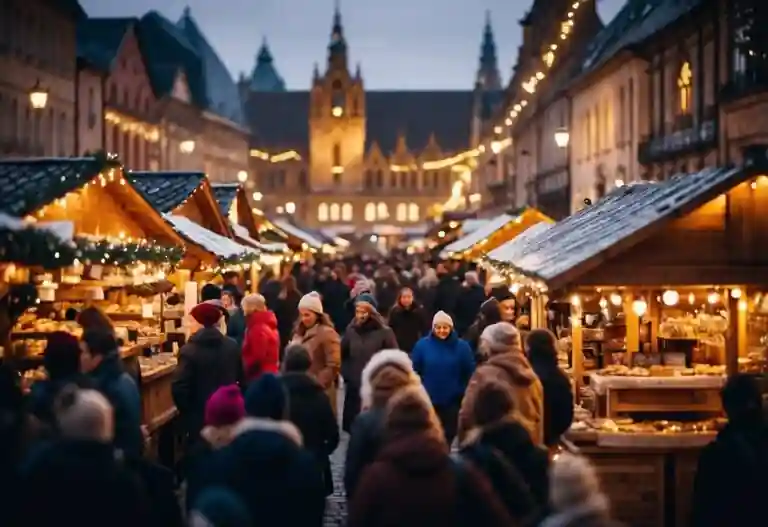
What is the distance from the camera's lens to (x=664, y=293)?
15.2 m

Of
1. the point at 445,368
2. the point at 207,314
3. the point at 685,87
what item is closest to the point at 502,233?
the point at 685,87

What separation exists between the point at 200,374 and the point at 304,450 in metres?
4.39

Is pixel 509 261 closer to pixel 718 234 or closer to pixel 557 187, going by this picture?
pixel 718 234

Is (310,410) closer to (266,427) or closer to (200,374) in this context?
(200,374)

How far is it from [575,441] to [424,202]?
109 metres

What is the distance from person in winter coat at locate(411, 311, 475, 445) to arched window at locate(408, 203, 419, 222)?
107558mm

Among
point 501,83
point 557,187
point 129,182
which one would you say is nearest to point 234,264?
point 129,182

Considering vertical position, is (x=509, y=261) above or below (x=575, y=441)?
above

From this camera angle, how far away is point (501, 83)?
147125mm

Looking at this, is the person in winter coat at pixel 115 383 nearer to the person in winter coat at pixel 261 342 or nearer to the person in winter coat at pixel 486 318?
the person in winter coat at pixel 261 342

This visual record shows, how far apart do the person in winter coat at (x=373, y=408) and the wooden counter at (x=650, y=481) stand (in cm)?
305

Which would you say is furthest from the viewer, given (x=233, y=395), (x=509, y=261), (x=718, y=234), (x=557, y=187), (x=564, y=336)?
(x=557, y=187)

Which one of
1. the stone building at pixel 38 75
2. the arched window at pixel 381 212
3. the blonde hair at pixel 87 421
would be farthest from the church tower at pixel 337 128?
the blonde hair at pixel 87 421

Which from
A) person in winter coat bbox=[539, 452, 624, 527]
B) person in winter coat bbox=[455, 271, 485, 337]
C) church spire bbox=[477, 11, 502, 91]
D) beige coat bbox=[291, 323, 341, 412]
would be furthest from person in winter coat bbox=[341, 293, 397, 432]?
church spire bbox=[477, 11, 502, 91]
